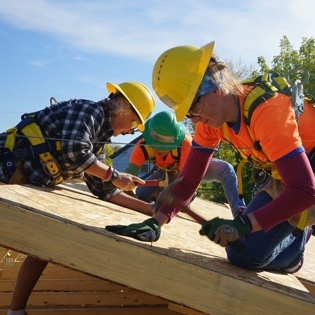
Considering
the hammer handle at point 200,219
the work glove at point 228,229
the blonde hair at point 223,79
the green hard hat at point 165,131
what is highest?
the blonde hair at point 223,79

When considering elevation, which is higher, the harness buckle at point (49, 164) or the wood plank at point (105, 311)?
the harness buckle at point (49, 164)

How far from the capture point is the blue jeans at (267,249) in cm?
304

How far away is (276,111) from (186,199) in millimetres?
1027

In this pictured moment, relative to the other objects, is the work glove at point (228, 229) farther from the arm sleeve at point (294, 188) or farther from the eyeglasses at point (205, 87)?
the eyeglasses at point (205, 87)

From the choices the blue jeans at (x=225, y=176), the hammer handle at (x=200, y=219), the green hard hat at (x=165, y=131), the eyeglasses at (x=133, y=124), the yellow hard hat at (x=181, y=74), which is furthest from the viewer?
the blue jeans at (x=225, y=176)

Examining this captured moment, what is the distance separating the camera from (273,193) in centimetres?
321

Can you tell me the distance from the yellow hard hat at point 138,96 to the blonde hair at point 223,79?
1.52m

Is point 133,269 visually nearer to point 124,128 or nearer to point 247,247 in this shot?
point 247,247

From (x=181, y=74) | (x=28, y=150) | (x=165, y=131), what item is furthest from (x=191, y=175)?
(x=165, y=131)

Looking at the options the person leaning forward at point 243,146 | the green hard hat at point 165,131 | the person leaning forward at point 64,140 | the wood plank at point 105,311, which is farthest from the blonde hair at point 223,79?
the green hard hat at point 165,131

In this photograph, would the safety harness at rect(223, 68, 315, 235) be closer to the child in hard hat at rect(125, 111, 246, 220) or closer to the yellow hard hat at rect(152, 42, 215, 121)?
the yellow hard hat at rect(152, 42, 215, 121)

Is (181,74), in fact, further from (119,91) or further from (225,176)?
(225,176)

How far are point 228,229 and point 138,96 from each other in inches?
81.4

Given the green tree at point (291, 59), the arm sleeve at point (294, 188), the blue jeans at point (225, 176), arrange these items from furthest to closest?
the green tree at point (291, 59), the blue jeans at point (225, 176), the arm sleeve at point (294, 188)
